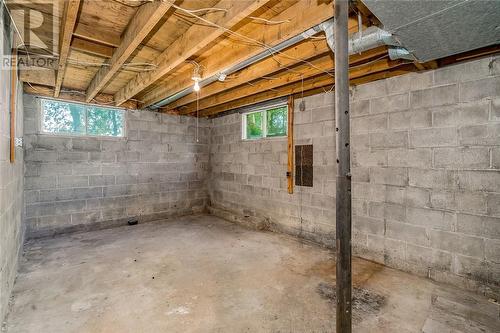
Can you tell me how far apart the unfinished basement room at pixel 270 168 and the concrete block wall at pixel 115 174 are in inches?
1.3

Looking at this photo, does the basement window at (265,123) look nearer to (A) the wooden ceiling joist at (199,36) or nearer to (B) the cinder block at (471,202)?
(A) the wooden ceiling joist at (199,36)

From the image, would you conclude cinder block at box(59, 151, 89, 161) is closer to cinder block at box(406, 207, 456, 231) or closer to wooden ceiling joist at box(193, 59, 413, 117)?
wooden ceiling joist at box(193, 59, 413, 117)

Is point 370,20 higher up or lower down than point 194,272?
higher up

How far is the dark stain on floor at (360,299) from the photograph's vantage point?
6.47 feet

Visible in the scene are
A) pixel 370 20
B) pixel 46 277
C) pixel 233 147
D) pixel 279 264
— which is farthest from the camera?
pixel 233 147

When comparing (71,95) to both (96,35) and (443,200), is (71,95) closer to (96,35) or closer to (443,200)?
(96,35)

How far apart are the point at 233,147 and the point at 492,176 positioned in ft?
12.8

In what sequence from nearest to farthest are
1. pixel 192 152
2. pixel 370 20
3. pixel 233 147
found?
1. pixel 370 20
2. pixel 233 147
3. pixel 192 152

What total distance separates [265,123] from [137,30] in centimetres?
283

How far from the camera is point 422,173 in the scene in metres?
2.63

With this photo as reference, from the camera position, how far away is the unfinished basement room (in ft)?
5.86

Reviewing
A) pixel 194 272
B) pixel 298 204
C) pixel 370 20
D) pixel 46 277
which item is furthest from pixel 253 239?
pixel 370 20

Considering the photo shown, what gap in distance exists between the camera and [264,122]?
14.7 feet

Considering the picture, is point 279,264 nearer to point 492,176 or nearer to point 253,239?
point 253,239
